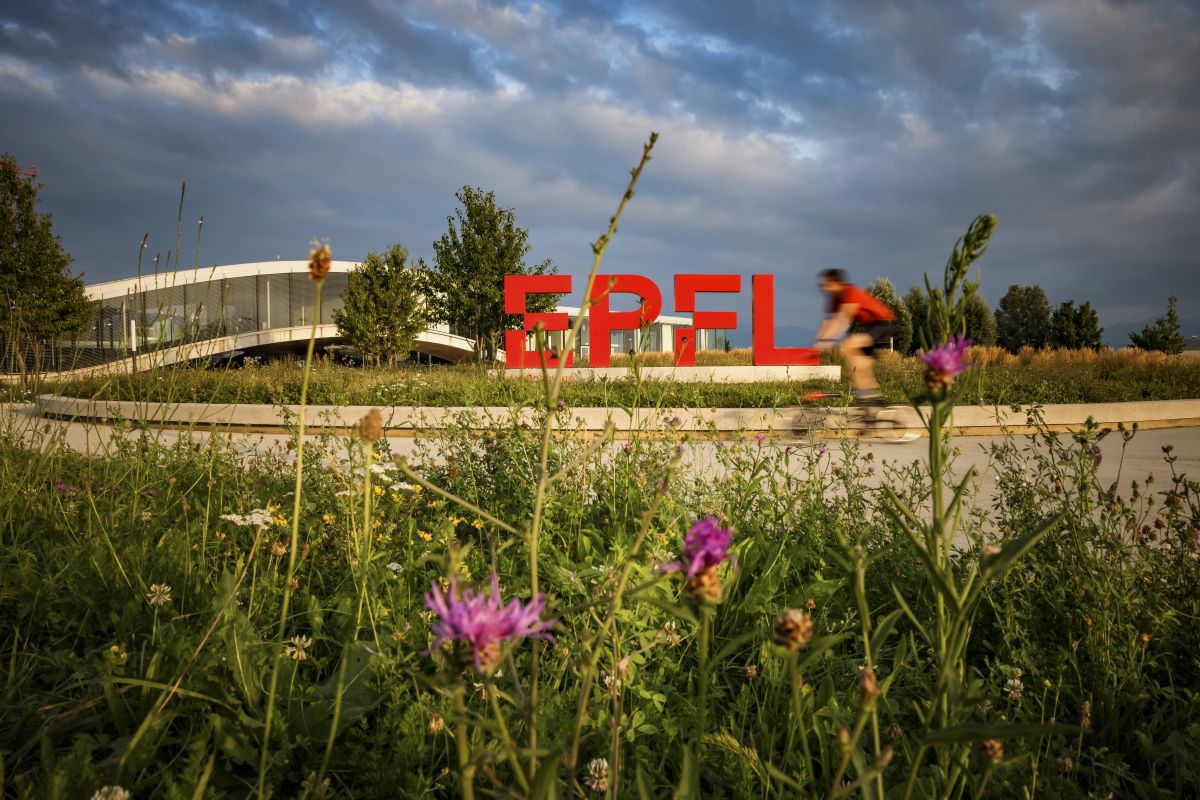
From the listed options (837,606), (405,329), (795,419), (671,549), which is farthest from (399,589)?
(405,329)

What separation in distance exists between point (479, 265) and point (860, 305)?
2606 cm

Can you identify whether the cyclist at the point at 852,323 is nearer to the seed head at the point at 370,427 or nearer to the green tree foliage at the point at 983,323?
the seed head at the point at 370,427

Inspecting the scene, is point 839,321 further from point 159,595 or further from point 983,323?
point 983,323

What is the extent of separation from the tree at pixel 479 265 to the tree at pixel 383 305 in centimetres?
244

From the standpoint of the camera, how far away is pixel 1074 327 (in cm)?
4725

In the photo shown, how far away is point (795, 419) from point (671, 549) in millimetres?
9118

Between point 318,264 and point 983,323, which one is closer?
point 318,264

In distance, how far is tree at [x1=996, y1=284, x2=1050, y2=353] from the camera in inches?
2055

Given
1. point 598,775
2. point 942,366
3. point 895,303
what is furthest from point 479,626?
point 895,303

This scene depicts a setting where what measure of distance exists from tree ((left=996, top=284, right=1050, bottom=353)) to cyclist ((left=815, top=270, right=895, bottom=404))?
50.2 metres

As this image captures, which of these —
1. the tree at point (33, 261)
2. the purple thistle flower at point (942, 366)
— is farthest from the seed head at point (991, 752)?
the tree at point (33, 261)

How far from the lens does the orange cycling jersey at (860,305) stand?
9.47 meters

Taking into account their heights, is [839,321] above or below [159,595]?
above

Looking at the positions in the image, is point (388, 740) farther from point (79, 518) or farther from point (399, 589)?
point (79, 518)
